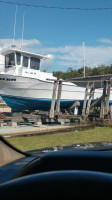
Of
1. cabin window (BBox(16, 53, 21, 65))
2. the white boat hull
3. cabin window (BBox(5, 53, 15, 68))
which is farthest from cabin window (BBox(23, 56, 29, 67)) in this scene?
the white boat hull

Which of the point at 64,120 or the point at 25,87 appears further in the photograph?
the point at 25,87

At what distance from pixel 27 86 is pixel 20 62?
62.3 inches

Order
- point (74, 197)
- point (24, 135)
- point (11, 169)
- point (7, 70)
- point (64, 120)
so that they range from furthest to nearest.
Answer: point (7, 70) → point (64, 120) → point (24, 135) → point (11, 169) → point (74, 197)

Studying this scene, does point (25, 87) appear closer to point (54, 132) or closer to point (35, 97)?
point (35, 97)

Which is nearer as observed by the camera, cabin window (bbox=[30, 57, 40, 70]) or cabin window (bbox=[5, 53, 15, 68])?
cabin window (bbox=[5, 53, 15, 68])

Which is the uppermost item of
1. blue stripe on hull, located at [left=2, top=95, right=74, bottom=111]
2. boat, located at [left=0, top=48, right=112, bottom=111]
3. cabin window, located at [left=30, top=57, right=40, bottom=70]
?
cabin window, located at [left=30, top=57, right=40, bottom=70]

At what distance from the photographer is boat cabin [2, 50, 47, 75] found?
27.7 ft

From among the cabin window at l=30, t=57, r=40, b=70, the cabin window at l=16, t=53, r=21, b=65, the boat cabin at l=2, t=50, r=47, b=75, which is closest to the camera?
the boat cabin at l=2, t=50, r=47, b=75

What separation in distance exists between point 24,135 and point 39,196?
400 centimetres

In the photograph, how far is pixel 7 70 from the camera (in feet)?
28.4

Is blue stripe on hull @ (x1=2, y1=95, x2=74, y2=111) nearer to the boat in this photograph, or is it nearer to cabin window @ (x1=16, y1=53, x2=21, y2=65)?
the boat

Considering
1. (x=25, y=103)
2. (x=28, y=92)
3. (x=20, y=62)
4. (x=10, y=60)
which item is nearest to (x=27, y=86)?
(x=28, y=92)

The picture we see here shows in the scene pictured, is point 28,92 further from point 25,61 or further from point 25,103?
point 25,61

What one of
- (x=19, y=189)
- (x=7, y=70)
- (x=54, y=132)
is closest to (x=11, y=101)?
(x=7, y=70)
